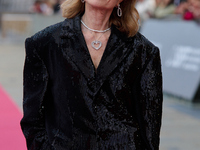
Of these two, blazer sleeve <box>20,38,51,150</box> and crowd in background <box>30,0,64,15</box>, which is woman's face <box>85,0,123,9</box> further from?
crowd in background <box>30,0,64,15</box>

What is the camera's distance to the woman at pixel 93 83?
6.12 feet

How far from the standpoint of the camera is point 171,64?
827 centimetres

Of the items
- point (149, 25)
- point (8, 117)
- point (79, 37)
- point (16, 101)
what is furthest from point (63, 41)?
point (149, 25)

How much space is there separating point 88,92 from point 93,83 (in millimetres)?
45

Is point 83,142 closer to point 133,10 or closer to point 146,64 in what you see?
point 146,64

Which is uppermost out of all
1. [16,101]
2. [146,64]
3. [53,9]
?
[146,64]

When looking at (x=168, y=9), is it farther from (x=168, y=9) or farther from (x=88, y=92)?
(x=88, y=92)

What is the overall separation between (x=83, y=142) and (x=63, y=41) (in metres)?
0.44

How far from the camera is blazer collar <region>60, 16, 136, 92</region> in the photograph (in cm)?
187

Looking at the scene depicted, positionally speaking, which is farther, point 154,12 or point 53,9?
point 53,9

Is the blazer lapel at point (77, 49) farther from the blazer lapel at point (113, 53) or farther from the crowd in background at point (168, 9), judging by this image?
the crowd in background at point (168, 9)

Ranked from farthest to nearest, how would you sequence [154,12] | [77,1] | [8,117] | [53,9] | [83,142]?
[53,9] → [154,12] → [8,117] → [77,1] → [83,142]

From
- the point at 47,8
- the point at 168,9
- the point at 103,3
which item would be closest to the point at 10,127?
the point at 103,3

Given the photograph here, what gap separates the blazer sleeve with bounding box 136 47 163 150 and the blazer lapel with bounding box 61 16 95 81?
25 centimetres
